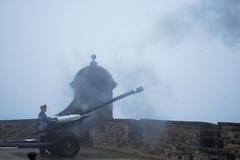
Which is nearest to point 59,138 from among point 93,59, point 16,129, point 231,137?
point 231,137

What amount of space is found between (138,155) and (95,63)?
4.91 meters

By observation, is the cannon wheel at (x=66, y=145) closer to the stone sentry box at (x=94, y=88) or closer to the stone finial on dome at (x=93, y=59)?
the stone sentry box at (x=94, y=88)

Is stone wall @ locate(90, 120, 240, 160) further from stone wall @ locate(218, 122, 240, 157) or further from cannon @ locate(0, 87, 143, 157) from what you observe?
cannon @ locate(0, 87, 143, 157)

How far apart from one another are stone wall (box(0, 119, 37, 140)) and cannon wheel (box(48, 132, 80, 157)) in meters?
5.12

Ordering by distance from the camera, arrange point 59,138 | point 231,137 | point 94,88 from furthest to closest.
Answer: point 94,88 < point 59,138 < point 231,137

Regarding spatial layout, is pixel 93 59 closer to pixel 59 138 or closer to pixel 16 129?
pixel 16 129

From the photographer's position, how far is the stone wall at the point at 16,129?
1656 cm

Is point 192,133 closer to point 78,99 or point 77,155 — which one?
point 77,155

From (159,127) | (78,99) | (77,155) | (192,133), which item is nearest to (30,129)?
(78,99)

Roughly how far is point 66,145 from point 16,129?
5.61m

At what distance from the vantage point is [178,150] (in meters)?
10.9

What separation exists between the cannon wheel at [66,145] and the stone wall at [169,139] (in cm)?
199

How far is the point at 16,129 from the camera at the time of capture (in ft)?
54.9

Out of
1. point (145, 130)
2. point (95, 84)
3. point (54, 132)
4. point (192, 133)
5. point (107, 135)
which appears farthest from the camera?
point (95, 84)
